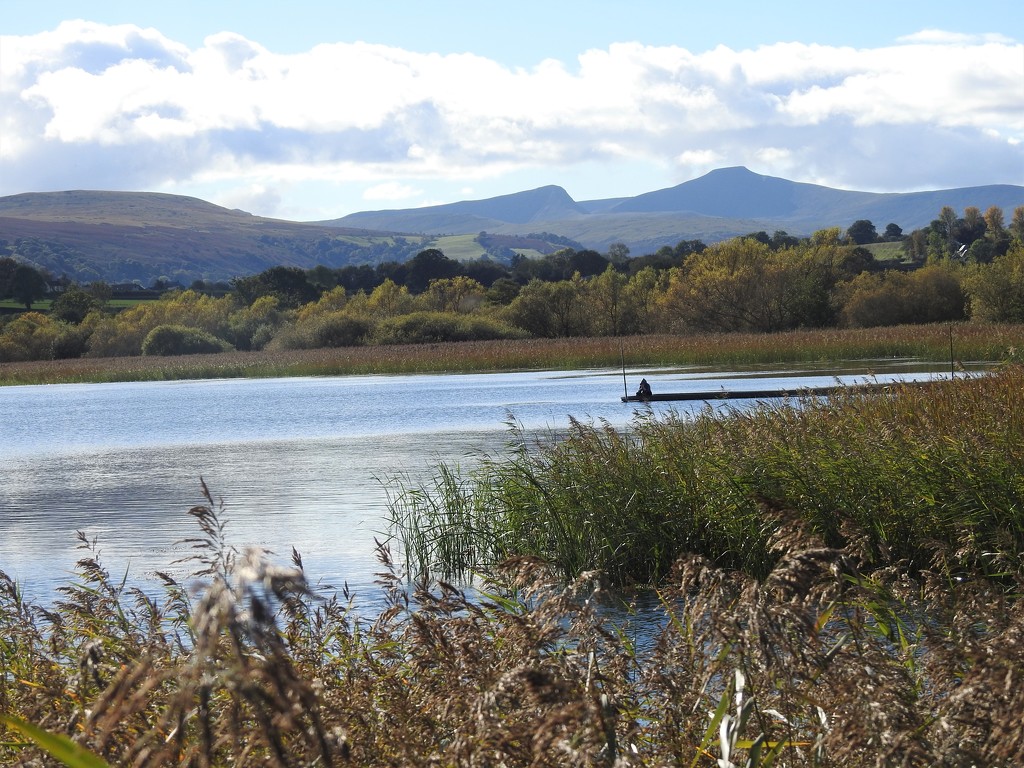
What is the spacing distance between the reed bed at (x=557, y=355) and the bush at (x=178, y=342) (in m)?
3.38

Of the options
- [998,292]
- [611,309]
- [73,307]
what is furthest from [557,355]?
[73,307]

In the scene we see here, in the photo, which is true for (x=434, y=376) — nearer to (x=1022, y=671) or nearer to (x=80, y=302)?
(x=1022, y=671)

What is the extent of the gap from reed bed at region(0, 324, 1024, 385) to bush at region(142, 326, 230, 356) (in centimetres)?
338

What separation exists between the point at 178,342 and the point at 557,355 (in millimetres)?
31868

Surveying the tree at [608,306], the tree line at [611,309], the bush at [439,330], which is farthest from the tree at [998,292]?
the bush at [439,330]

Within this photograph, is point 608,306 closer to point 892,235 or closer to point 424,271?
point 424,271

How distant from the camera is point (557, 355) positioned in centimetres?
5034

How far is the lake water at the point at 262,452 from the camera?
12984 mm

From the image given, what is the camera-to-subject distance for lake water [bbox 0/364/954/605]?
42.6 ft

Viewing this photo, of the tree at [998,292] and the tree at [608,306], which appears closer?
the tree at [998,292]

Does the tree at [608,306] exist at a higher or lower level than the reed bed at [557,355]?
higher

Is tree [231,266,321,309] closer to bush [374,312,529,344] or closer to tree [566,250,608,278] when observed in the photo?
tree [566,250,608,278]

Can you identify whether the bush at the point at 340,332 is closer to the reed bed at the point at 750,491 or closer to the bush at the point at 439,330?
the bush at the point at 439,330

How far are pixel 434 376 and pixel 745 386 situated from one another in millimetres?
20033
